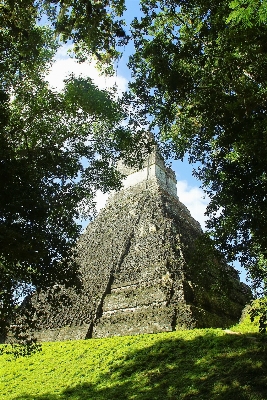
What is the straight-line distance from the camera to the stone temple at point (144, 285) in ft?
33.4

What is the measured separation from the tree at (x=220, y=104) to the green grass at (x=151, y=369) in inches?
74.5

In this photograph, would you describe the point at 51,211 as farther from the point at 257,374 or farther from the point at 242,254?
the point at 257,374

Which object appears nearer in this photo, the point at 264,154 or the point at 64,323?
the point at 264,154

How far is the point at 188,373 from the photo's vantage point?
6895 mm

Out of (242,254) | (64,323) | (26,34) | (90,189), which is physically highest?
(26,34)

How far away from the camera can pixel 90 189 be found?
9547mm

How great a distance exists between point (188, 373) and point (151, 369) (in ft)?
3.82

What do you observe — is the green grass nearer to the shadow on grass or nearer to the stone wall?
the shadow on grass

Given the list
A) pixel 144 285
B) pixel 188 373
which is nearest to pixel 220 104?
pixel 188 373

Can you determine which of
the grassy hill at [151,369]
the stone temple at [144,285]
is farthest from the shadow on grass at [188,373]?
the stone temple at [144,285]

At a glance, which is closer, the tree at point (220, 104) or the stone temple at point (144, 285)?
the tree at point (220, 104)

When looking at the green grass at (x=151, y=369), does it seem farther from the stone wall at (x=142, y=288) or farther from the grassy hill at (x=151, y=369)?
the stone wall at (x=142, y=288)

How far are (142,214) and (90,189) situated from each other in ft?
26.2

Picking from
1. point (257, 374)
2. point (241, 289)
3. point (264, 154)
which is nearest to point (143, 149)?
point (264, 154)
